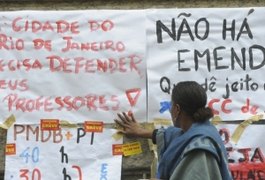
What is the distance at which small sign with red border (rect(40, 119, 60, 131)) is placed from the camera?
3572mm

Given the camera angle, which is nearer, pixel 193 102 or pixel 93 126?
pixel 193 102

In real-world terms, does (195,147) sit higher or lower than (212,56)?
lower

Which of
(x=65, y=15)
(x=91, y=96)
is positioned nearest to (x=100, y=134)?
(x=91, y=96)

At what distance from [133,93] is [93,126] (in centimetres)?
35

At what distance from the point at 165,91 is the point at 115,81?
13.5 inches

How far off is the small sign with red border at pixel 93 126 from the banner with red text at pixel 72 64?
0.10ft

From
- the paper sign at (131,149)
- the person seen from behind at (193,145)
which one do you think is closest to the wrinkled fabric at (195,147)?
the person seen from behind at (193,145)

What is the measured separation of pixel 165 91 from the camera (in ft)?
11.8

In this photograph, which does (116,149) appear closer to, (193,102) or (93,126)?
(93,126)

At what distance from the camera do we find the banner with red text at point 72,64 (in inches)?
141

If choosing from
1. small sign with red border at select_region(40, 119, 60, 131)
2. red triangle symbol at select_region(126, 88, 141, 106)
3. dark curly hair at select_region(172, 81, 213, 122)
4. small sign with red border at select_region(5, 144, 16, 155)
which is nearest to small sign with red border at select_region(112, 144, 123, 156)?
red triangle symbol at select_region(126, 88, 141, 106)

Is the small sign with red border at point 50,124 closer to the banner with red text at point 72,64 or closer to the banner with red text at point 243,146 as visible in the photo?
the banner with red text at point 72,64

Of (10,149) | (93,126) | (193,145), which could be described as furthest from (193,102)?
(10,149)

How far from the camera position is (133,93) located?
3588 mm
